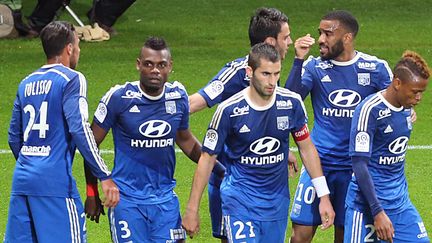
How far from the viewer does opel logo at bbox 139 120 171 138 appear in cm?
946

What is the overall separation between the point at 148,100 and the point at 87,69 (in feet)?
32.5

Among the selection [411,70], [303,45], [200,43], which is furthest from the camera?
[200,43]

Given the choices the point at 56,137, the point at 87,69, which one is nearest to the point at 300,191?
the point at 56,137

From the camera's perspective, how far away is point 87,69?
63.4 feet

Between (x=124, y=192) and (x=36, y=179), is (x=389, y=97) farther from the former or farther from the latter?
(x=36, y=179)

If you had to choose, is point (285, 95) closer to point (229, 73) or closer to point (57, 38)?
point (229, 73)

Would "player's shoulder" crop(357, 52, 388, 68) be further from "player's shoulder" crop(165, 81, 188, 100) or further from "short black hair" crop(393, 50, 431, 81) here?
"player's shoulder" crop(165, 81, 188, 100)

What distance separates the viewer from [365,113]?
934 cm

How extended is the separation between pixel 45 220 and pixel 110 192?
1.81 ft

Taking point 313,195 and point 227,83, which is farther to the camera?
point 313,195

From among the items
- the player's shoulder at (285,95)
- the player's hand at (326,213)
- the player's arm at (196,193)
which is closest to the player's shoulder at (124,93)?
the player's arm at (196,193)

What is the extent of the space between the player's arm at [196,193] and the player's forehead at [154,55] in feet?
2.66

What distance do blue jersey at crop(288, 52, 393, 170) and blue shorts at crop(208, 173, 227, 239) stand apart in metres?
0.99

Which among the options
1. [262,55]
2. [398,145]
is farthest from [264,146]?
[398,145]
